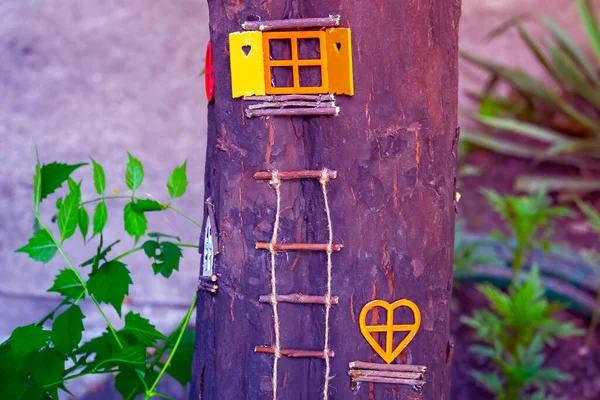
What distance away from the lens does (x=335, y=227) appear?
69 centimetres

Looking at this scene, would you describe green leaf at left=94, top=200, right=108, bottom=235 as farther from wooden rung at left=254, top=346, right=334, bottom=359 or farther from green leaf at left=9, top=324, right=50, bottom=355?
wooden rung at left=254, top=346, right=334, bottom=359

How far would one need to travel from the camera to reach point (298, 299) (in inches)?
27.5

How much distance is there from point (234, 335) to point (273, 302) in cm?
7

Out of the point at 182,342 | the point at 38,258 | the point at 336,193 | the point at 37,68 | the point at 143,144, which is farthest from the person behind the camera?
the point at 143,144

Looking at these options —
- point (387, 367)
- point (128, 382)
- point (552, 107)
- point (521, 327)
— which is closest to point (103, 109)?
point (128, 382)

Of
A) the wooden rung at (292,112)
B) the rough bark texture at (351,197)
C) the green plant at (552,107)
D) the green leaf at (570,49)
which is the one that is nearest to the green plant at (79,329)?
the rough bark texture at (351,197)

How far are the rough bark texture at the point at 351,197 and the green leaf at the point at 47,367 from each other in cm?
21

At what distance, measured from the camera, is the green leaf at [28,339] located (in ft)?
2.46

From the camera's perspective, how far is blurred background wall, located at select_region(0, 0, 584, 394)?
5.40 ft

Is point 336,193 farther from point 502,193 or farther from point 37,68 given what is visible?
point 502,193

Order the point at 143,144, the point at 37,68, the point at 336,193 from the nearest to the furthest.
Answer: the point at 336,193
the point at 37,68
the point at 143,144

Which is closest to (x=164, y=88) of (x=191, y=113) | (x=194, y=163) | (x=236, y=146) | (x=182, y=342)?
(x=191, y=113)

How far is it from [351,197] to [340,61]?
14cm

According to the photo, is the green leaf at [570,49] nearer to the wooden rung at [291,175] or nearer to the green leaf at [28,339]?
the wooden rung at [291,175]
